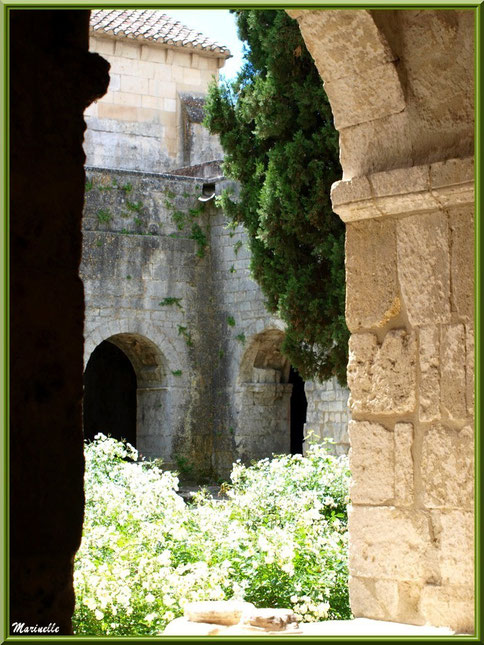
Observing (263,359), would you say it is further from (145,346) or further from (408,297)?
(408,297)

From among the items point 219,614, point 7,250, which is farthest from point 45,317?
point 219,614

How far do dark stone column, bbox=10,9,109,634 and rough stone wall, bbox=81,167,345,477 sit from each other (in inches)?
460

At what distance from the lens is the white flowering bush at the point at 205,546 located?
206 inches

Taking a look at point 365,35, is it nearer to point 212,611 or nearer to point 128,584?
point 212,611

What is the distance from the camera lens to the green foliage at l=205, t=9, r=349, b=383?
9414mm

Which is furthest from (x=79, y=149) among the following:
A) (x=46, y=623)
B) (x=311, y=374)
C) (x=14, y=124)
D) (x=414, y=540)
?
(x=311, y=374)

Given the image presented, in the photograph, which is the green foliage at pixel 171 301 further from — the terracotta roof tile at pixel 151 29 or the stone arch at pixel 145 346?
the terracotta roof tile at pixel 151 29

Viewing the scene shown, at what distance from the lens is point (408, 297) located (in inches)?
159

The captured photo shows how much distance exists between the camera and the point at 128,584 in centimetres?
538

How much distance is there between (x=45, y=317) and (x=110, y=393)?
1516 cm

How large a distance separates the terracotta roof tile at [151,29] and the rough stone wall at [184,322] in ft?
17.0

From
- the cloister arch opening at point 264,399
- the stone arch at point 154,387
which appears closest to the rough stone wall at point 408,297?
the cloister arch opening at point 264,399

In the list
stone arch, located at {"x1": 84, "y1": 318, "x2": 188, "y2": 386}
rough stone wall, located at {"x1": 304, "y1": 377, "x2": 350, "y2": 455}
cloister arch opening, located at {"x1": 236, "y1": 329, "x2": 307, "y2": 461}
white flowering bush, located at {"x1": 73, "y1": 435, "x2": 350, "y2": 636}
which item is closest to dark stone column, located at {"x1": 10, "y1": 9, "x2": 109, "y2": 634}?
white flowering bush, located at {"x1": 73, "y1": 435, "x2": 350, "y2": 636}

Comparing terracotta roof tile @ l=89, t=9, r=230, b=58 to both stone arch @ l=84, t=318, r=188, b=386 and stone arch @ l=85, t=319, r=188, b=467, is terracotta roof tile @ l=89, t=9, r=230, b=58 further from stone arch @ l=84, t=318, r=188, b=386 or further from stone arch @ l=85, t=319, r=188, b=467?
stone arch @ l=85, t=319, r=188, b=467
